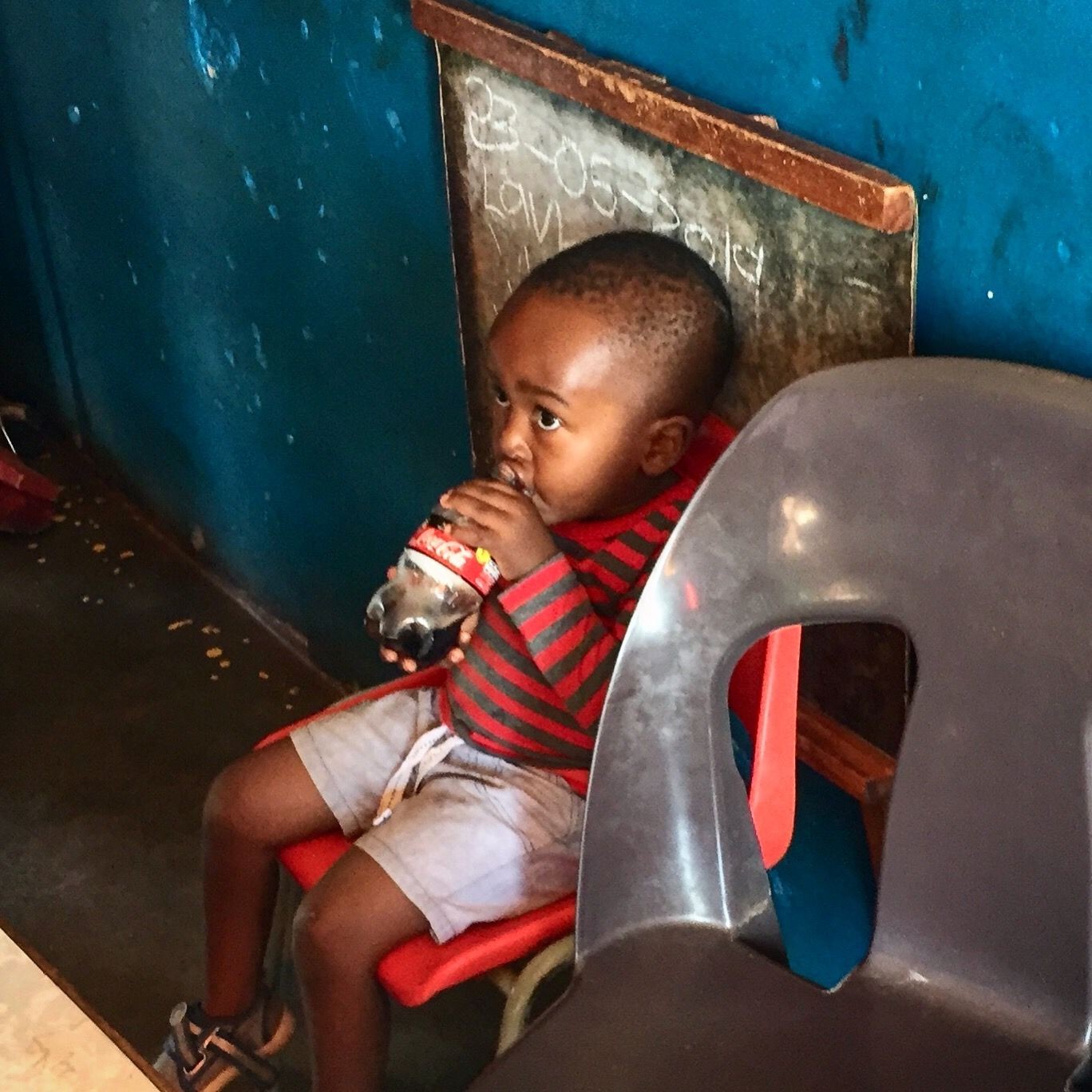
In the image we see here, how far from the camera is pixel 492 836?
128cm

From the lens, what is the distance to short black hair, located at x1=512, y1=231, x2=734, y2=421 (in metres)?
1.20

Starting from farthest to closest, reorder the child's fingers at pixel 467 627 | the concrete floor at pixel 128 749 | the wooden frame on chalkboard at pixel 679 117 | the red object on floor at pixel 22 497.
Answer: the red object on floor at pixel 22 497, the concrete floor at pixel 128 749, the child's fingers at pixel 467 627, the wooden frame on chalkboard at pixel 679 117

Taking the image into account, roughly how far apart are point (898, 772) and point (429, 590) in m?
0.40

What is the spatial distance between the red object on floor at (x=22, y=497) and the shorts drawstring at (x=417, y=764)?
5.27 feet

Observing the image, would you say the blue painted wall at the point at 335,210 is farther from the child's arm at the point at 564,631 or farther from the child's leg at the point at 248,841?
the child's leg at the point at 248,841

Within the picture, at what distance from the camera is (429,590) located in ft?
3.96

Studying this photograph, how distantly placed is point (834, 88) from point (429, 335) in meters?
0.74

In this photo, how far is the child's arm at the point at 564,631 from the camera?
4.00 ft

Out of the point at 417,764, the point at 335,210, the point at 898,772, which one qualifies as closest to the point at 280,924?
the point at 417,764

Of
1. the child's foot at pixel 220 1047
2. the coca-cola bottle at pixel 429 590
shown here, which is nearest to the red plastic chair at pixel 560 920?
the coca-cola bottle at pixel 429 590

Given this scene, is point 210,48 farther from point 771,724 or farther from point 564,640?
point 771,724

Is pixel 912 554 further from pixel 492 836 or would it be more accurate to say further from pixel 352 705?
pixel 352 705

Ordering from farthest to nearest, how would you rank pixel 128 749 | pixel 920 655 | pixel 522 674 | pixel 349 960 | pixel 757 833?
pixel 128 749
pixel 522 674
pixel 349 960
pixel 757 833
pixel 920 655

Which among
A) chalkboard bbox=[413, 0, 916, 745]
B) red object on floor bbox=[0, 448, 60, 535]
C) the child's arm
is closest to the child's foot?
the child's arm
